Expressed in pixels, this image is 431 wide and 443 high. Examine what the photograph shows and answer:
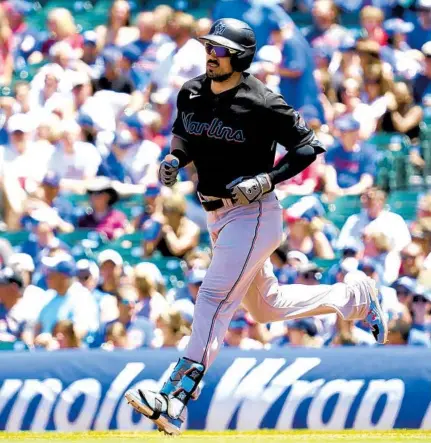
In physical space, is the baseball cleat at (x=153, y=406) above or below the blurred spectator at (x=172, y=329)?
above

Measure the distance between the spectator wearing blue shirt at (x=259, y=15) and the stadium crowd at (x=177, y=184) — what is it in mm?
20

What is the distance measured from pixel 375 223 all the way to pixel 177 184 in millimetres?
1955

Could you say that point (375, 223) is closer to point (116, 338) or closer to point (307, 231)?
point (307, 231)

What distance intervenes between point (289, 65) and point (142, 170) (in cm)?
176

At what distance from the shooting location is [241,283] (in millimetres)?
8055

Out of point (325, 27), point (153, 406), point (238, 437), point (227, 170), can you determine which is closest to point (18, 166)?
point (325, 27)

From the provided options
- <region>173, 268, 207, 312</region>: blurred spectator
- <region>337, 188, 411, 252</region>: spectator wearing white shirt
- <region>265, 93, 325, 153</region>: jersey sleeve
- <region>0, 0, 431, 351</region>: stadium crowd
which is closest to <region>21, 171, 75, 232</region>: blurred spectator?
<region>0, 0, 431, 351</region>: stadium crowd

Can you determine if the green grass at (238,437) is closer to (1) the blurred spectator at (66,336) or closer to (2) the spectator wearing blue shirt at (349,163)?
(1) the blurred spectator at (66,336)

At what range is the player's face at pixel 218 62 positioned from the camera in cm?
789

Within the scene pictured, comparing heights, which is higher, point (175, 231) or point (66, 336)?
point (175, 231)

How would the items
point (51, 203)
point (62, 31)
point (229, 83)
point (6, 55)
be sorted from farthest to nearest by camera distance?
1. point (6, 55)
2. point (62, 31)
3. point (51, 203)
4. point (229, 83)

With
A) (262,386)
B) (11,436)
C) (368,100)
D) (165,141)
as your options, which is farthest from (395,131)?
(11,436)

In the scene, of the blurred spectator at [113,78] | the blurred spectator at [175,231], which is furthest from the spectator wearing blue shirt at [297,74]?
the blurred spectator at [113,78]

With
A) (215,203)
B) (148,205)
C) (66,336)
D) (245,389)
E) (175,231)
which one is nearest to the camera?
(215,203)
